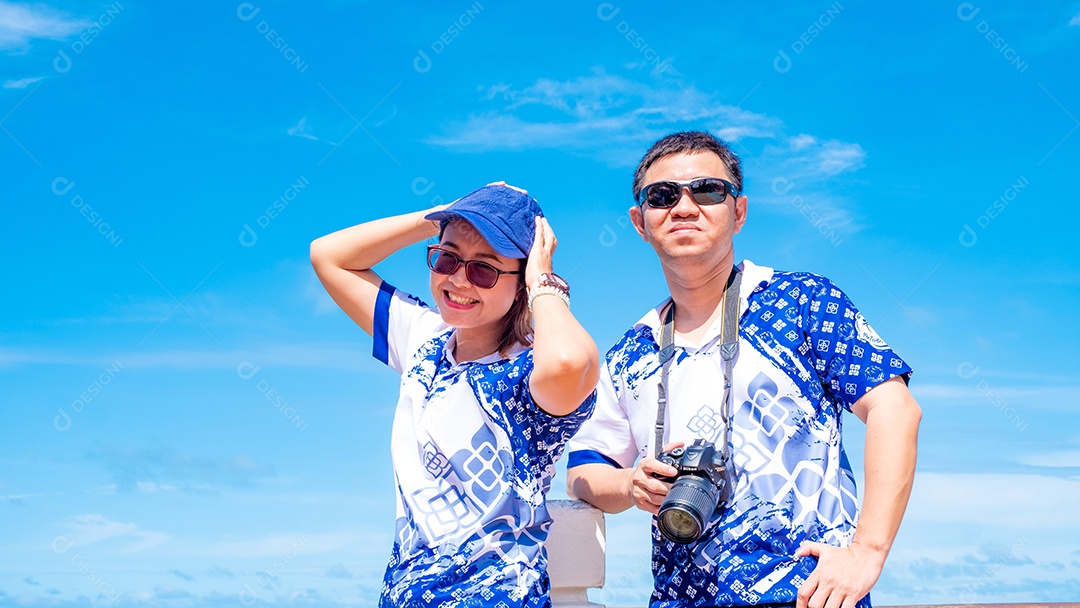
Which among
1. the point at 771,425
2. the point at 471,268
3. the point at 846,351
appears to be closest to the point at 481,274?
the point at 471,268

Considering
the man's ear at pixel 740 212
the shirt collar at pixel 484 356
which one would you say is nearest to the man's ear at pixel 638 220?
the man's ear at pixel 740 212

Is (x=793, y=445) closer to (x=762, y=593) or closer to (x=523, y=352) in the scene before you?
(x=762, y=593)

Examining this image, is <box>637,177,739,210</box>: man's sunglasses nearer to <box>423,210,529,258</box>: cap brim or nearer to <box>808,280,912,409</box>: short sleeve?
<box>808,280,912,409</box>: short sleeve

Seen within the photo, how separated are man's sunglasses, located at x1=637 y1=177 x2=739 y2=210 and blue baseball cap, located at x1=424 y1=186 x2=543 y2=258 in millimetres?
492

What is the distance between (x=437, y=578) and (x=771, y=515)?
108cm

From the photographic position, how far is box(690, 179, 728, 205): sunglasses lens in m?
3.57

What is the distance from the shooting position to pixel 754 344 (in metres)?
3.39

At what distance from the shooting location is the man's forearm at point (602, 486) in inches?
142

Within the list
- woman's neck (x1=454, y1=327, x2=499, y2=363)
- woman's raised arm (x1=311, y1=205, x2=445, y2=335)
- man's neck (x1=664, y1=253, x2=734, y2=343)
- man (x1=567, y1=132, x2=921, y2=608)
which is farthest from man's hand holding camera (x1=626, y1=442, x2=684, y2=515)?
woman's raised arm (x1=311, y1=205, x2=445, y2=335)

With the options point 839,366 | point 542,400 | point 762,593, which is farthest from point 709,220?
point 762,593

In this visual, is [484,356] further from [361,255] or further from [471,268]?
[361,255]

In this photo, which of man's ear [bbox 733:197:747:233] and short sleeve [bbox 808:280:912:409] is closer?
short sleeve [bbox 808:280:912:409]

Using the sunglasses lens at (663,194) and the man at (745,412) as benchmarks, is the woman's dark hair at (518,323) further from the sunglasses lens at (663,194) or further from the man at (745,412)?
the sunglasses lens at (663,194)

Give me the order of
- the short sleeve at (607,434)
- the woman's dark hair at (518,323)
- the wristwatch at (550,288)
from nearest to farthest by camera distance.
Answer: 1. the wristwatch at (550,288)
2. the woman's dark hair at (518,323)
3. the short sleeve at (607,434)
